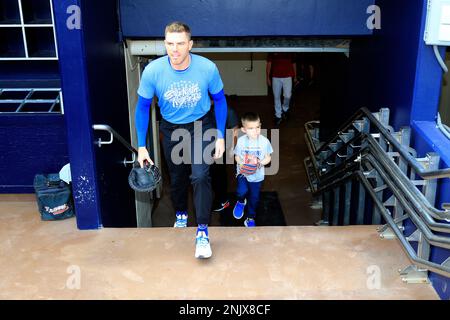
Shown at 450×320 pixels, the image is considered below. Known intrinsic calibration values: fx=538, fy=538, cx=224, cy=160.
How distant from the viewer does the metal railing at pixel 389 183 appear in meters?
3.26

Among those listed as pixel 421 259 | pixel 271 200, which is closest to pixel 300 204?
pixel 271 200

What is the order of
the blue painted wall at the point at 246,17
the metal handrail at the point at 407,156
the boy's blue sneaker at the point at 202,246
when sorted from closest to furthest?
1. the metal handrail at the point at 407,156
2. the boy's blue sneaker at the point at 202,246
3. the blue painted wall at the point at 246,17

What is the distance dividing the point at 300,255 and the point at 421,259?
838mm

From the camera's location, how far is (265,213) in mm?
6957

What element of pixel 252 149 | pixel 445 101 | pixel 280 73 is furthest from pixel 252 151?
pixel 280 73

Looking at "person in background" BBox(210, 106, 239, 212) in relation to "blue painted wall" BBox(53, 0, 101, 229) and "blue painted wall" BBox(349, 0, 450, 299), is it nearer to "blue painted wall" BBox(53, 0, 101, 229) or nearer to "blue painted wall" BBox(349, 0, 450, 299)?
"blue painted wall" BBox(349, 0, 450, 299)

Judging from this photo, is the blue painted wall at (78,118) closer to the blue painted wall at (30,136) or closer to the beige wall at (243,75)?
the blue painted wall at (30,136)

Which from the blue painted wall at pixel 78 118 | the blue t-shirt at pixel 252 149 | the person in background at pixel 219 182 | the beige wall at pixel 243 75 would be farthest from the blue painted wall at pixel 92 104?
the beige wall at pixel 243 75

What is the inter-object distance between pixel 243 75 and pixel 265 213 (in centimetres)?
795

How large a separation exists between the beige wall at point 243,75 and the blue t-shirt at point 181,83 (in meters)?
→ 10.5

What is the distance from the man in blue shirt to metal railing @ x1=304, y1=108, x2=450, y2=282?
125 cm

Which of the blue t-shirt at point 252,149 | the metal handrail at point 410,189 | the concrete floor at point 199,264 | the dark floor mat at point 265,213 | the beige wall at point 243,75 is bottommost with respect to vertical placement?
the dark floor mat at point 265,213

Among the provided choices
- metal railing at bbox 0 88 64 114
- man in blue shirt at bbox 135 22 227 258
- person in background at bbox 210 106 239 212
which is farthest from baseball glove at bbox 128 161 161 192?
person in background at bbox 210 106 239 212

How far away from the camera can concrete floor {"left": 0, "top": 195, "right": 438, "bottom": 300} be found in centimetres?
338
